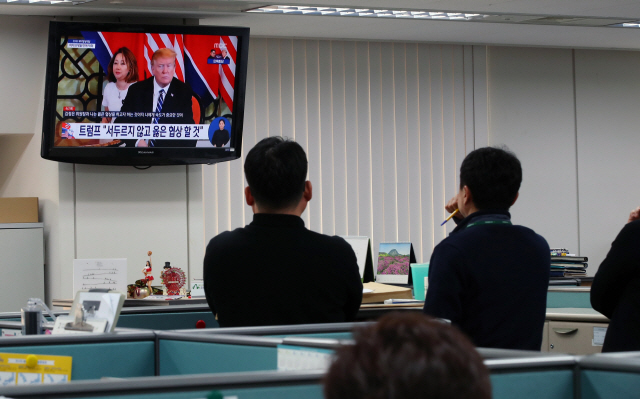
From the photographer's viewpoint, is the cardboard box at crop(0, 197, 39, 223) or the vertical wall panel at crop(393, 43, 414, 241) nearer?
the cardboard box at crop(0, 197, 39, 223)

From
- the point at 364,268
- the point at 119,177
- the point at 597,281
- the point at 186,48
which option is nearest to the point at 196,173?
the point at 119,177

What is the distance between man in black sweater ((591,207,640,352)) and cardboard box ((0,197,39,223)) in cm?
326

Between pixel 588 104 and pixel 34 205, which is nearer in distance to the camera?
pixel 34 205

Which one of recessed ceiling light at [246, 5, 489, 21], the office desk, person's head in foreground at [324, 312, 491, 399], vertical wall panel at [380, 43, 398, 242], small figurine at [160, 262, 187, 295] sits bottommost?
the office desk

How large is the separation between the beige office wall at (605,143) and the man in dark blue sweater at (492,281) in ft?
13.2

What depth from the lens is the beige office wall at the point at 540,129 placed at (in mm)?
5574

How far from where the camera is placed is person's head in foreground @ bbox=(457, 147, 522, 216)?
78.8 inches

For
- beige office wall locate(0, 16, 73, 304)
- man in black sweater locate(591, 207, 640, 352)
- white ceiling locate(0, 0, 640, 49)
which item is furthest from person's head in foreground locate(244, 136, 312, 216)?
beige office wall locate(0, 16, 73, 304)

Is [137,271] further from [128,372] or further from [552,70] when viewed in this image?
[552,70]

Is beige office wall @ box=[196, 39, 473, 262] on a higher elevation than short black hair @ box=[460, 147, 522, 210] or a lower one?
higher

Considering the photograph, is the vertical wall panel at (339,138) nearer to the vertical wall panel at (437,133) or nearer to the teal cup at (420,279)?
the vertical wall panel at (437,133)

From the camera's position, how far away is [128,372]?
1.58 meters

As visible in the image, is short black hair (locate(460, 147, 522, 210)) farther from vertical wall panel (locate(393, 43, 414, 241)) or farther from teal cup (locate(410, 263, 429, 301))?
vertical wall panel (locate(393, 43, 414, 241))

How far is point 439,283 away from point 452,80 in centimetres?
381
